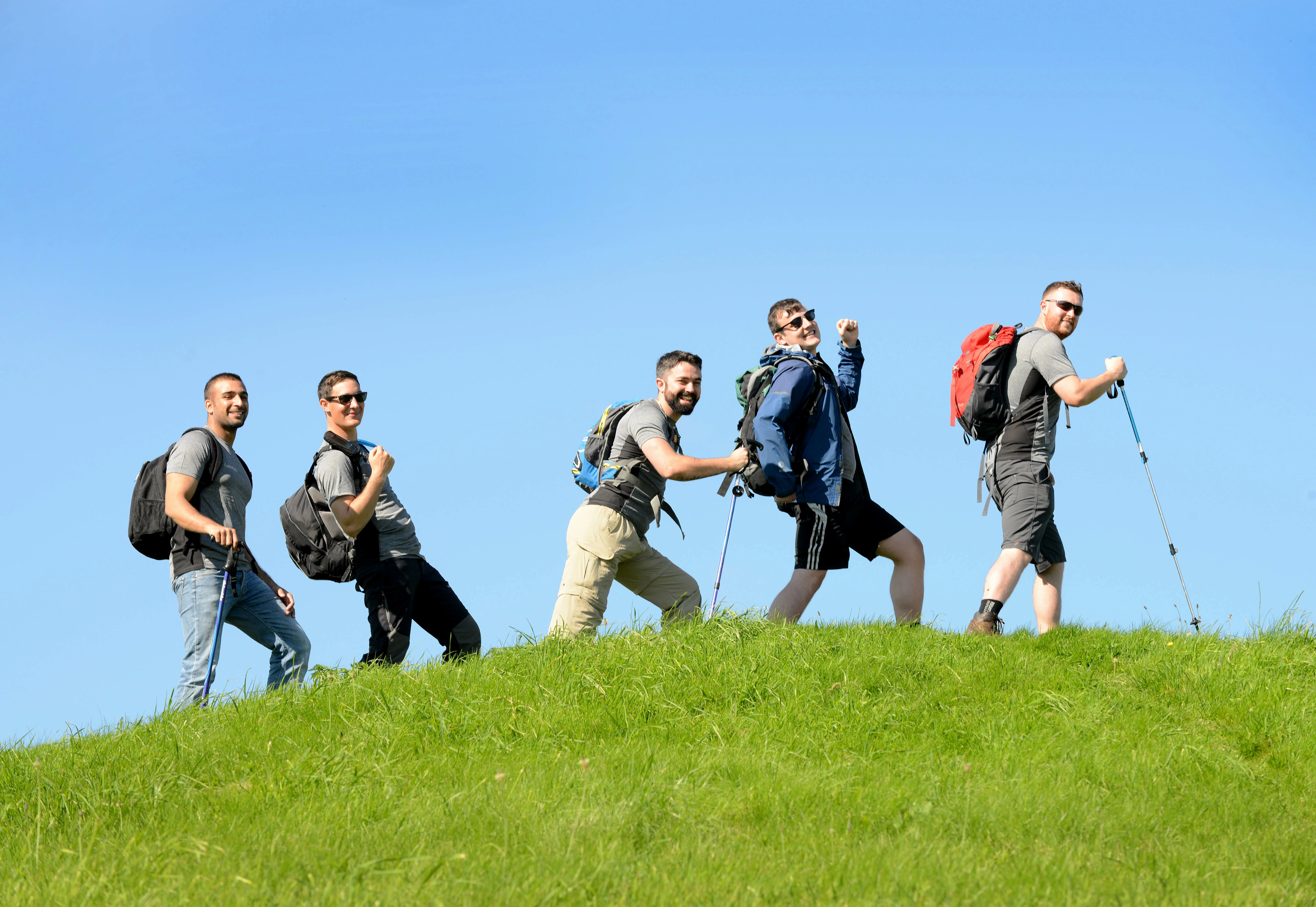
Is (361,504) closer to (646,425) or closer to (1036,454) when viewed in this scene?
(646,425)

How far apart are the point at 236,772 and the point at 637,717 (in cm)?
220

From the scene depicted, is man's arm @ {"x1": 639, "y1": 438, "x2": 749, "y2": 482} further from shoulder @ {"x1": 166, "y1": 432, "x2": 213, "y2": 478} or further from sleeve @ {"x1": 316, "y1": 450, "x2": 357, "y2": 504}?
shoulder @ {"x1": 166, "y1": 432, "x2": 213, "y2": 478}

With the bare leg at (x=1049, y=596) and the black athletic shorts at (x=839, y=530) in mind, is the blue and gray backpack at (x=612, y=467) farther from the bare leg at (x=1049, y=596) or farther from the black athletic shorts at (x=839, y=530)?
the bare leg at (x=1049, y=596)

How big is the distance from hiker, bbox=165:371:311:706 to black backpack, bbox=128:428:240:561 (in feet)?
0.04

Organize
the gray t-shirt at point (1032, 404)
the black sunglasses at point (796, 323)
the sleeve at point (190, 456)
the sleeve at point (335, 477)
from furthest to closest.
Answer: the black sunglasses at point (796, 323) → the gray t-shirt at point (1032, 404) → the sleeve at point (335, 477) → the sleeve at point (190, 456)

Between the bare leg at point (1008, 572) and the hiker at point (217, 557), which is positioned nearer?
the hiker at point (217, 557)

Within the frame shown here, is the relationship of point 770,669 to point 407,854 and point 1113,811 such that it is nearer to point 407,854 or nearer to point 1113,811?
point 1113,811

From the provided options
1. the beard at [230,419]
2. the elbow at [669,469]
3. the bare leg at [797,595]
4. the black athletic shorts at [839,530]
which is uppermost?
the beard at [230,419]

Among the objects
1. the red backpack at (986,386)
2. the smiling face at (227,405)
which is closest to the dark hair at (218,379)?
the smiling face at (227,405)

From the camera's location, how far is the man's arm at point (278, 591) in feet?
26.6

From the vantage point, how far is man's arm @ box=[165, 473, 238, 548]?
24.3 ft

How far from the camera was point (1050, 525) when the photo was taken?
8570 mm

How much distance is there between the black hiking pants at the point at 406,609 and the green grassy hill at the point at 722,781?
22.9 inches

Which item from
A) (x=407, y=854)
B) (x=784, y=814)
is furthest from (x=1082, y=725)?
(x=407, y=854)
